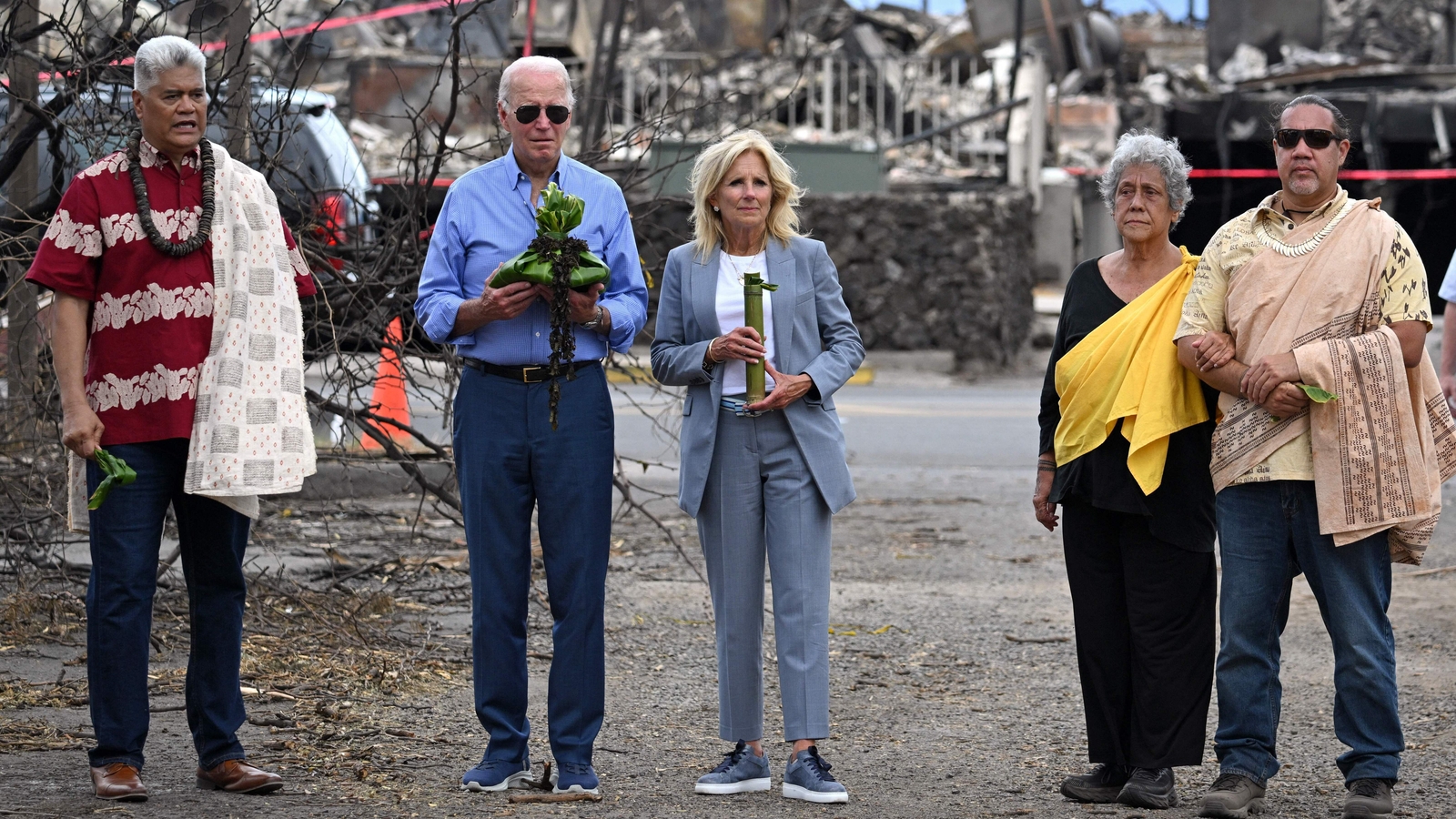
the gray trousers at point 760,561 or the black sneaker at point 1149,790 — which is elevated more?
the gray trousers at point 760,561

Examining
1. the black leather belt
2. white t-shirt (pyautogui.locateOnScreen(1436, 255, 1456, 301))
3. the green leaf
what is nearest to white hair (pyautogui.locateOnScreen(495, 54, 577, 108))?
the black leather belt

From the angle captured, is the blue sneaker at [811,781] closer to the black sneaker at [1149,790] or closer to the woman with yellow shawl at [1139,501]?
the woman with yellow shawl at [1139,501]

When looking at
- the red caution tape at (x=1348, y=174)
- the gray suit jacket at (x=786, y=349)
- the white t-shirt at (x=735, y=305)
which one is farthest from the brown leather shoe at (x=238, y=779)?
the red caution tape at (x=1348, y=174)

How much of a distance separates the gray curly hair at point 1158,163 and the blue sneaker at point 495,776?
7.33ft

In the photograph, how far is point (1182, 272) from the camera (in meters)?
4.60

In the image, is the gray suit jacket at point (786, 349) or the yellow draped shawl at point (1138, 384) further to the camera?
the gray suit jacket at point (786, 349)

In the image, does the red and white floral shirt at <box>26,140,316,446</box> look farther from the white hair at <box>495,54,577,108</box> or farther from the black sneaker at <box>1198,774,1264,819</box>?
the black sneaker at <box>1198,774,1264,819</box>

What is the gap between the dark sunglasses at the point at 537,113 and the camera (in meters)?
4.48

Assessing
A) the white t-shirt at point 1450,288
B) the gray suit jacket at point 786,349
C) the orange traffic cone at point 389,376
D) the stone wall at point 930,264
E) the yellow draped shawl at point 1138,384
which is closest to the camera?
the yellow draped shawl at point 1138,384

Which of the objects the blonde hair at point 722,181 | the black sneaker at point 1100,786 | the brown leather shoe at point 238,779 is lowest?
the black sneaker at point 1100,786

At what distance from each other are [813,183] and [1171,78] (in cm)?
826

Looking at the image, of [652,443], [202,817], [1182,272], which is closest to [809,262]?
[1182,272]

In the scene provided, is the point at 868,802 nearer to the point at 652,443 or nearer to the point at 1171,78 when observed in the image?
the point at 652,443

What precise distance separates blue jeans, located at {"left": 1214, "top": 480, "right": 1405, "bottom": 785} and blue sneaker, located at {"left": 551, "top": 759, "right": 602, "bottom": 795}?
1.70 m
